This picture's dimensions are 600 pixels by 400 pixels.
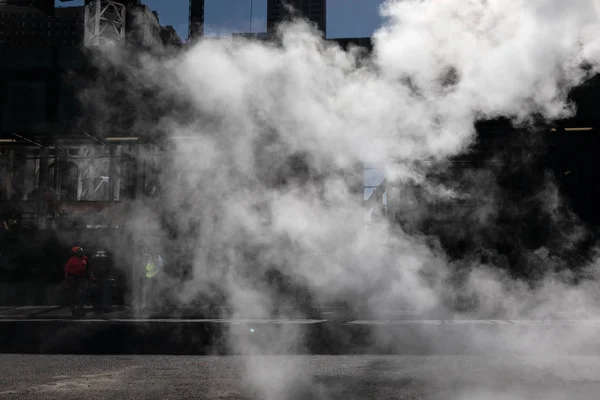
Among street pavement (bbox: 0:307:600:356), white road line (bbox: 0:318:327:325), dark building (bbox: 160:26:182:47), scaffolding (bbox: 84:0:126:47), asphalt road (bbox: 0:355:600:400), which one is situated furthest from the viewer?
scaffolding (bbox: 84:0:126:47)

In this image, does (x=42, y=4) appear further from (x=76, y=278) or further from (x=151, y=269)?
(x=151, y=269)

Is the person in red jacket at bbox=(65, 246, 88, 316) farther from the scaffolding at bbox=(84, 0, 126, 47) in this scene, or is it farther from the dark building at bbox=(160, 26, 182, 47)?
the scaffolding at bbox=(84, 0, 126, 47)

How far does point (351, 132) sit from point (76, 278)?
7.60 meters

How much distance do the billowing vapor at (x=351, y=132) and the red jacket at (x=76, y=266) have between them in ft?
12.4

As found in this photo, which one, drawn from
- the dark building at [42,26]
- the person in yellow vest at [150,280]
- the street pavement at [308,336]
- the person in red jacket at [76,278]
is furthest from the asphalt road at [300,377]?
the dark building at [42,26]

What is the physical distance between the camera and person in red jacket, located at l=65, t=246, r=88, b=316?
→ 10.9 meters

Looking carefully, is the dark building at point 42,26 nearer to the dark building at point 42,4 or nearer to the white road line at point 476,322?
the dark building at point 42,4

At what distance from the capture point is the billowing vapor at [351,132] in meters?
6.61

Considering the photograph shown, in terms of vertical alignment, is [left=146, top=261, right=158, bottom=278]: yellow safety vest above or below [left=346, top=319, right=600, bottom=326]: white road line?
above

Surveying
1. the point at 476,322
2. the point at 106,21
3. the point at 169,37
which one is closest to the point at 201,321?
the point at 476,322

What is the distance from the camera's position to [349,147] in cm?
717

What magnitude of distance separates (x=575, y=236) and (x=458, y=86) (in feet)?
16.7

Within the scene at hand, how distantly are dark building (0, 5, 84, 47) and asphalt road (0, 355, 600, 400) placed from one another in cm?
7034

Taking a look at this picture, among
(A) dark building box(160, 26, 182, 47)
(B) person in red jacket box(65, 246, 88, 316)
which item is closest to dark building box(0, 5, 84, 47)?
(B) person in red jacket box(65, 246, 88, 316)
